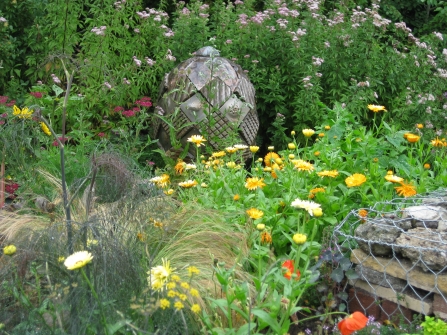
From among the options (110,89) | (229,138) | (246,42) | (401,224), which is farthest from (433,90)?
(401,224)

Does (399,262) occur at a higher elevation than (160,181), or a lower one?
higher

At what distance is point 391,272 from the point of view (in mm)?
2803

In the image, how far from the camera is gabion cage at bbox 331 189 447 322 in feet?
8.73

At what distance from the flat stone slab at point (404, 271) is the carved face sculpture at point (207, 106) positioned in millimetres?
2261

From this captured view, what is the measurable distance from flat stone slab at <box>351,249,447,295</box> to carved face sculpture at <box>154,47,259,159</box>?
7.42 feet

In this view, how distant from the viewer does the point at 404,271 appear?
2.75 metres

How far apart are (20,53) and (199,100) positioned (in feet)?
8.09

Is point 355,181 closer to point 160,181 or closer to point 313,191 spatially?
point 313,191

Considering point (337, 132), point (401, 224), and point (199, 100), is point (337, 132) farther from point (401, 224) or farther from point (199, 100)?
point (199, 100)

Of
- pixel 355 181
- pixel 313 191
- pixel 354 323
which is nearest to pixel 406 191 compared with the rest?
pixel 355 181

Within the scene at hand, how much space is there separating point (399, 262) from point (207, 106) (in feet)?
9.15

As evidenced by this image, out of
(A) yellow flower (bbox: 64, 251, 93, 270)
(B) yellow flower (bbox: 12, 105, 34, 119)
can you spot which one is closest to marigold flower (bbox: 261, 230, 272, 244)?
(A) yellow flower (bbox: 64, 251, 93, 270)

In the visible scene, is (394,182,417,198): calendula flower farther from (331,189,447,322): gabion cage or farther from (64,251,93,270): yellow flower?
(64,251,93,270): yellow flower

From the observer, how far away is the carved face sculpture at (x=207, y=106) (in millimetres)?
5160
